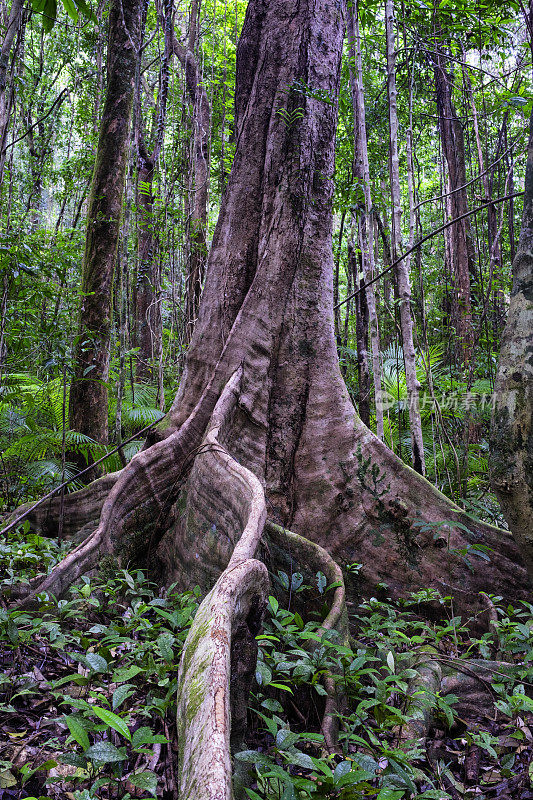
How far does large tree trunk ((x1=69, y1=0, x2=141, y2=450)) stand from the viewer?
17.4 ft

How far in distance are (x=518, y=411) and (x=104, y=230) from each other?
4562mm

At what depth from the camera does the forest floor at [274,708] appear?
5.24ft

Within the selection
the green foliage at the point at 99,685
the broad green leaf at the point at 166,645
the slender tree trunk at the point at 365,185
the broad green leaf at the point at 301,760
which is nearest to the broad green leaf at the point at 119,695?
the green foliage at the point at 99,685

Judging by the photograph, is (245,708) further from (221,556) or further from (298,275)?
(298,275)

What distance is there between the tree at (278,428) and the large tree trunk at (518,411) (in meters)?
0.81

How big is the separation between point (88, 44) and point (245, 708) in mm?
10848

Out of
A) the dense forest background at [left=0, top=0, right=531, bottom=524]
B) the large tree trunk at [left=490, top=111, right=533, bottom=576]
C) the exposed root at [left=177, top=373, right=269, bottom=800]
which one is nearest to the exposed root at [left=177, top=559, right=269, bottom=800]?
the exposed root at [left=177, top=373, right=269, bottom=800]

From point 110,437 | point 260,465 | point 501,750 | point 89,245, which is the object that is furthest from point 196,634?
point 110,437

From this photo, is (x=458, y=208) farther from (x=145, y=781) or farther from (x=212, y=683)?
(x=145, y=781)

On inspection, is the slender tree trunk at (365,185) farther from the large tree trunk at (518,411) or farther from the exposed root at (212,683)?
the exposed root at (212,683)

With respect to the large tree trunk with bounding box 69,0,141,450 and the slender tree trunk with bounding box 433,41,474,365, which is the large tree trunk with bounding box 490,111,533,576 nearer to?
the large tree trunk with bounding box 69,0,141,450

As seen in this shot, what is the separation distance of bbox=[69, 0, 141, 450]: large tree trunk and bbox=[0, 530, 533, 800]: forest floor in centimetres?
231

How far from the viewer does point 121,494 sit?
11.3ft

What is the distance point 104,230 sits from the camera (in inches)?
214
